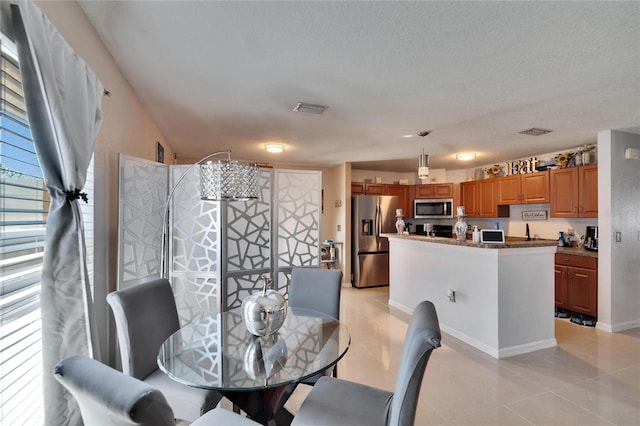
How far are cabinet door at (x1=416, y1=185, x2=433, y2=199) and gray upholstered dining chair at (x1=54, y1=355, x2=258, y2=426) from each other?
6408 millimetres

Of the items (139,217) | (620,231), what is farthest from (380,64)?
(620,231)

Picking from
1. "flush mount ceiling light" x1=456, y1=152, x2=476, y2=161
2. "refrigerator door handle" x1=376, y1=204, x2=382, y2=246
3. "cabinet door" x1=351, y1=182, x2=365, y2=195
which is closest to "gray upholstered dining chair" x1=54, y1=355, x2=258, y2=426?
"flush mount ceiling light" x1=456, y1=152, x2=476, y2=161

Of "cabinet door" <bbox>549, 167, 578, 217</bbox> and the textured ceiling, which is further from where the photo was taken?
"cabinet door" <bbox>549, 167, 578, 217</bbox>

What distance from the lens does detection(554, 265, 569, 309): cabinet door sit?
418 cm

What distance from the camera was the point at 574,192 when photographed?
4.28 meters

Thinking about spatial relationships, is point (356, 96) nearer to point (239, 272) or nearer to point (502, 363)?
point (239, 272)

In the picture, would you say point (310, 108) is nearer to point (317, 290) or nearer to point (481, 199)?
point (317, 290)

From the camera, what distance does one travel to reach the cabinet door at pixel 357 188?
6.22 meters

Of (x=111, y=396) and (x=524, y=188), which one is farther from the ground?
(x=524, y=188)

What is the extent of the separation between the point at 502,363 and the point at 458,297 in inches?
30.5

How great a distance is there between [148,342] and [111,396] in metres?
1.06

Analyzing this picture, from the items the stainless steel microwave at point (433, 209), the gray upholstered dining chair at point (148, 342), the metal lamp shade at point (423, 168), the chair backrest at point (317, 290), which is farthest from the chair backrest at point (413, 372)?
the stainless steel microwave at point (433, 209)

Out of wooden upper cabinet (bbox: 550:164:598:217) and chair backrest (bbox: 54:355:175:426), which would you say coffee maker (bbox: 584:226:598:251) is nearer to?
wooden upper cabinet (bbox: 550:164:598:217)

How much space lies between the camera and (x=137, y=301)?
1.74 m
